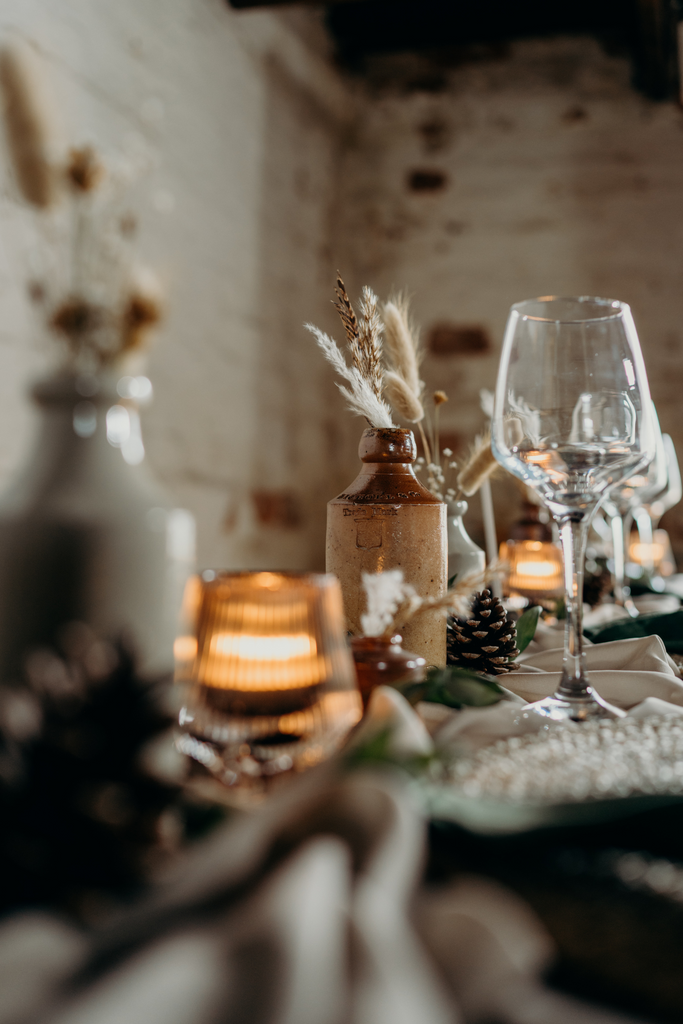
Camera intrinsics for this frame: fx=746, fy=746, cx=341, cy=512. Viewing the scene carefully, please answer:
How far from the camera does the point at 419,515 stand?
584mm

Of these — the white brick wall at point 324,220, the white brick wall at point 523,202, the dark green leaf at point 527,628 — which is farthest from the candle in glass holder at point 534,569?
the white brick wall at point 523,202

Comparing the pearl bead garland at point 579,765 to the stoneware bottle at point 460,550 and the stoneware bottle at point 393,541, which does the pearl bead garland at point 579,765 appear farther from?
the stoneware bottle at point 460,550

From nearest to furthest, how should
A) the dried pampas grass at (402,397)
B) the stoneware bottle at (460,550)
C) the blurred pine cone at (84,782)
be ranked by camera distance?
1. the blurred pine cone at (84,782)
2. the dried pampas grass at (402,397)
3. the stoneware bottle at (460,550)

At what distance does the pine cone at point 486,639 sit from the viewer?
63cm

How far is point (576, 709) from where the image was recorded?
490 mm

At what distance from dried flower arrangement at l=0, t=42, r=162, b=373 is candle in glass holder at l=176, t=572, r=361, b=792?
0.43ft

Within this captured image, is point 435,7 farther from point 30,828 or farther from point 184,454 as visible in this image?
point 30,828

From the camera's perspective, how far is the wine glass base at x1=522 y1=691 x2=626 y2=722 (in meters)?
0.48

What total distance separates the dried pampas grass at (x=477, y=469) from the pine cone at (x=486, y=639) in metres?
Answer: 0.24

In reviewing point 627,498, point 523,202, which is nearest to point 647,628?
point 627,498

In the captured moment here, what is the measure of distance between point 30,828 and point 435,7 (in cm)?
318

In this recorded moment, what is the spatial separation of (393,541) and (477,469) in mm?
300

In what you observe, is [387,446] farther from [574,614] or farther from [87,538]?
[87,538]

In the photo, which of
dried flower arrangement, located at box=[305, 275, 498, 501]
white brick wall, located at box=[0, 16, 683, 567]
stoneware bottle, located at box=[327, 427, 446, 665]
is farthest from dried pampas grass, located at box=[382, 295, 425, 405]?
white brick wall, located at box=[0, 16, 683, 567]
